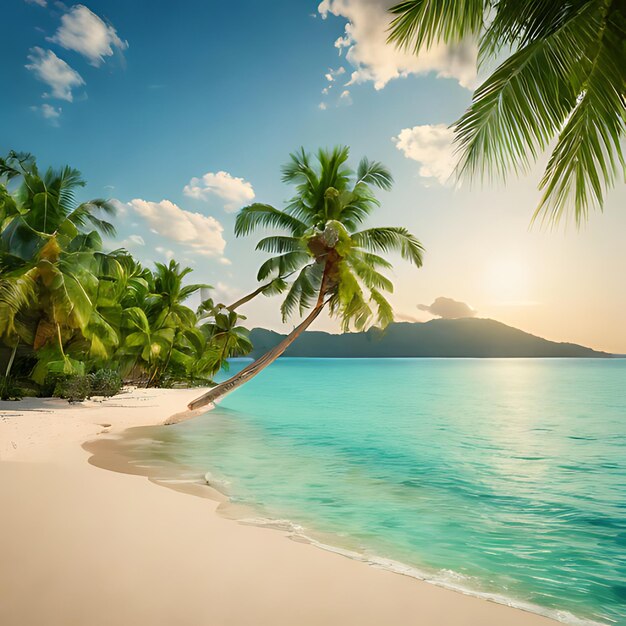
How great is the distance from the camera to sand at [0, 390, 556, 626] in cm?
250

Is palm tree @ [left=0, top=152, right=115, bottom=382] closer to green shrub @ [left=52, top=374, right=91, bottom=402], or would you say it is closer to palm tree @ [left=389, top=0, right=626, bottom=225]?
green shrub @ [left=52, top=374, right=91, bottom=402]

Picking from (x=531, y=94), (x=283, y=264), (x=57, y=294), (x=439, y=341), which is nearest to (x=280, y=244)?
(x=283, y=264)

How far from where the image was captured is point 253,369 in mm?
14172

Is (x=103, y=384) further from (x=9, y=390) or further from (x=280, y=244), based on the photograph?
(x=280, y=244)

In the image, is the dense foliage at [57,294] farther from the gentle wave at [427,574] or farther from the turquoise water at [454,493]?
the gentle wave at [427,574]

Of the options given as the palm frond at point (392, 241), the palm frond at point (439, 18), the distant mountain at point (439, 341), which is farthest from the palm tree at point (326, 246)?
the distant mountain at point (439, 341)

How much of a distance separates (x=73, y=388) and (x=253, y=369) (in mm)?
5162

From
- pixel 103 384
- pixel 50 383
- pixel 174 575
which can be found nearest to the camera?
pixel 174 575

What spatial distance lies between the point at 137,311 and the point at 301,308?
6.93 metres

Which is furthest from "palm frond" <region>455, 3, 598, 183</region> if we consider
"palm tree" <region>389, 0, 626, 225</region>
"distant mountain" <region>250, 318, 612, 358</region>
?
"distant mountain" <region>250, 318, 612, 358</region>

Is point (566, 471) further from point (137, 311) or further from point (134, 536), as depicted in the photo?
point (137, 311)

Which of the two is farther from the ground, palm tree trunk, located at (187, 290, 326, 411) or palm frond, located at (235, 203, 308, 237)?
palm frond, located at (235, 203, 308, 237)

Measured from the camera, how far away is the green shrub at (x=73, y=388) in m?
13.5

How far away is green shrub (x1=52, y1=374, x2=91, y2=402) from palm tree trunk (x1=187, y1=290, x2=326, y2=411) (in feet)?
10.0
